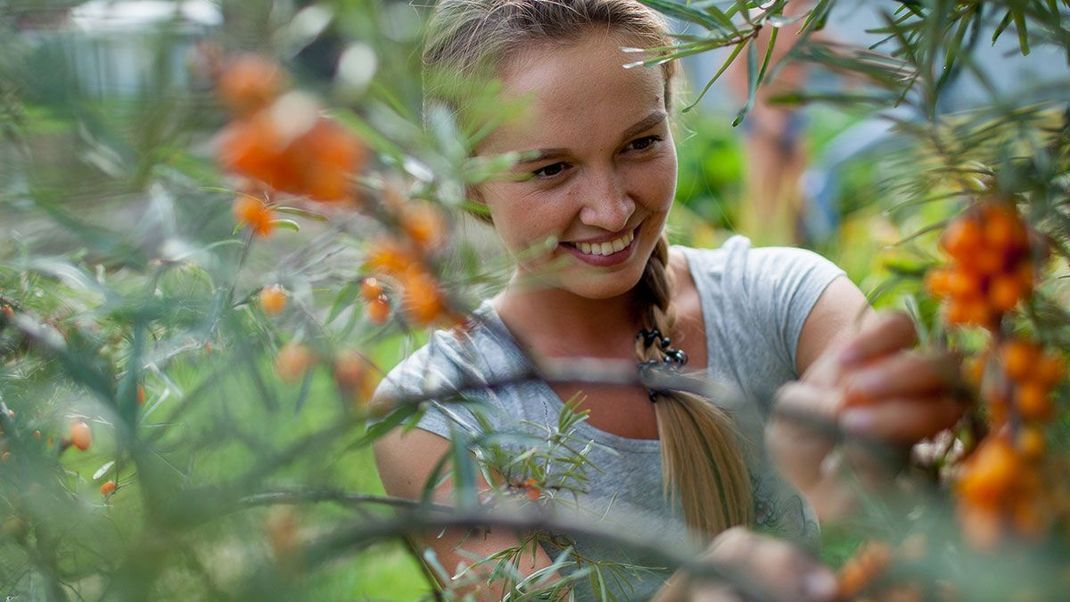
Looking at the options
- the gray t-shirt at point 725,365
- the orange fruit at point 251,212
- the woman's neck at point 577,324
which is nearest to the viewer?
the orange fruit at point 251,212

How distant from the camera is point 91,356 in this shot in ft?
2.15

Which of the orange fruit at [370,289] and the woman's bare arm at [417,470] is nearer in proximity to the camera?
the orange fruit at [370,289]

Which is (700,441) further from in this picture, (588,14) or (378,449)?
(588,14)

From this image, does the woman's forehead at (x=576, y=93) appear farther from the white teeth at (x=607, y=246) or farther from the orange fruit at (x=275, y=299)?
the orange fruit at (x=275, y=299)

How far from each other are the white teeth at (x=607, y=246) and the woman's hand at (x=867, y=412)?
671 mm

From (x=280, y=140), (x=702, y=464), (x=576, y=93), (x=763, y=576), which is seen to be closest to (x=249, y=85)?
(x=280, y=140)

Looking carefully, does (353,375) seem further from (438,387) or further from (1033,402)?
(1033,402)

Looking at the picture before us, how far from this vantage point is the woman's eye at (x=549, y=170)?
1097 millimetres

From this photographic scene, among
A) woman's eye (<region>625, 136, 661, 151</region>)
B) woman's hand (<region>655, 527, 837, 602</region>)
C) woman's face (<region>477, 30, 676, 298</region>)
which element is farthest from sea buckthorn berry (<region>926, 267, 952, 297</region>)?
woman's eye (<region>625, 136, 661, 151</region>)

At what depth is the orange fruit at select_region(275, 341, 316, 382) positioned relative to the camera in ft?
2.00

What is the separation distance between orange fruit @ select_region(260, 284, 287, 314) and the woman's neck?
0.71 metres

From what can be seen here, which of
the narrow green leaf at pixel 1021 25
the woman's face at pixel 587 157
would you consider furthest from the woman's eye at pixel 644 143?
the narrow green leaf at pixel 1021 25

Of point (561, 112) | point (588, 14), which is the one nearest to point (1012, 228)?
point (561, 112)

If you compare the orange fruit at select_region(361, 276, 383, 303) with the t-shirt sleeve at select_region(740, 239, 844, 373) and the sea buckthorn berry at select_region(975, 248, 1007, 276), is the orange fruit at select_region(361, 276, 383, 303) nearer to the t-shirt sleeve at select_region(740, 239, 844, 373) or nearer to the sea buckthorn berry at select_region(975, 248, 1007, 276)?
the sea buckthorn berry at select_region(975, 248, 1007, 276)
